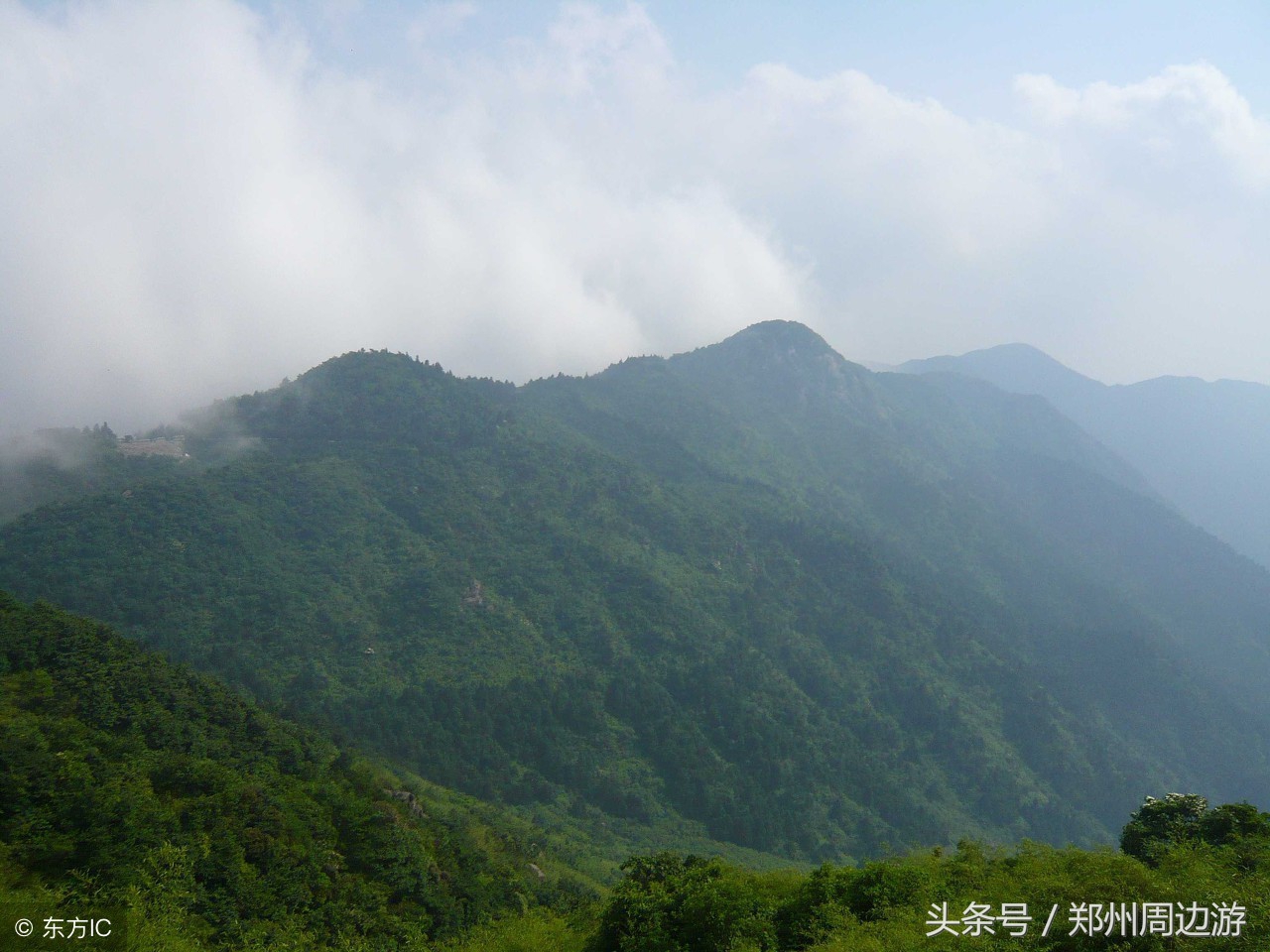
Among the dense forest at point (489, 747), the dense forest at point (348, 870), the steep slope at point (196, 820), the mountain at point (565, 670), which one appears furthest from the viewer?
the mountain at point (565, 670)

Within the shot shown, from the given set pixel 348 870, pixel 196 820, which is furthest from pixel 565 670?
pixel 196 820

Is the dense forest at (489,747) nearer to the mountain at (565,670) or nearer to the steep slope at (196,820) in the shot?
the steep slope at (196,820)

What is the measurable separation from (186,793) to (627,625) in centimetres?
12777

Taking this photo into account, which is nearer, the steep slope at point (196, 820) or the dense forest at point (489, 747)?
the steep slope at point (196, 820)

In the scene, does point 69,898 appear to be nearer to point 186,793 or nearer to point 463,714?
point 186,793

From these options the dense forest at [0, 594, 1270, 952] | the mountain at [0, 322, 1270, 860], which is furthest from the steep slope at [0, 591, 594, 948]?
the mountain at [0, 322, 1270, 860]

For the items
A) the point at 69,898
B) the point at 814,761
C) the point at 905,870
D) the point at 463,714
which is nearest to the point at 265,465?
the point at 463,714

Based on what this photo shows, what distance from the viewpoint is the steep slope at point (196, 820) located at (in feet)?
127

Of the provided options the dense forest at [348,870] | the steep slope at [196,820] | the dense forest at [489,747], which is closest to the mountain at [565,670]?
the dense forest at [489,747]

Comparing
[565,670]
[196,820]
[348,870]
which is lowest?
[348,870]

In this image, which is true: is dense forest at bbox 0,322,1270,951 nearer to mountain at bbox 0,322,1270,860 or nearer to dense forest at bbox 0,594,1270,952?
dense forest at bbox 0,594,1270,952

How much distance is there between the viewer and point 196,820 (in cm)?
4716

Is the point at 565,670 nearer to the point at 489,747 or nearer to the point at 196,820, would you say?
the point at 489,747

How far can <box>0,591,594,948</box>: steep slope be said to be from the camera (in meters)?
38.8
